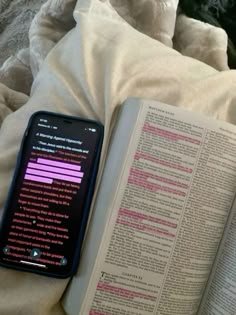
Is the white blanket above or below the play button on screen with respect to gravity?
above

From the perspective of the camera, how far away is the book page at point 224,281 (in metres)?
0.45

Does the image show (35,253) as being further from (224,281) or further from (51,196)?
(224,281)

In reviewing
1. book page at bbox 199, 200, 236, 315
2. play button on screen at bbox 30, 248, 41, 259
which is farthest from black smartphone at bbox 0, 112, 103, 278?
book page at bbox 199, 200, 236, 315

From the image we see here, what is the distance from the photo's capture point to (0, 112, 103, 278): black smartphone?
0.43 m

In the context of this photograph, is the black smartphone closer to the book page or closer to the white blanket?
the white blanket

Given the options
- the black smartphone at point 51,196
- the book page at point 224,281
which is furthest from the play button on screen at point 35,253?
the book page at point 224,281

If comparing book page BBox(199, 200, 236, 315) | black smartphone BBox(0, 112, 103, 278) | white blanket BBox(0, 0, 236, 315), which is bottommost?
book page BBox(199, 200, 236, 315)

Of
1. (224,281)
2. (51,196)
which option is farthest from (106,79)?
(224,281)

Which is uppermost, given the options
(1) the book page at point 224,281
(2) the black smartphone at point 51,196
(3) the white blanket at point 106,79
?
(3) the white blanket at point 106,79

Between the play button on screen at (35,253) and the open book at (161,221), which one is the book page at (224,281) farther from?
the play button on screen at (35,253)

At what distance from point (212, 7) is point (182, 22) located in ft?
0.24

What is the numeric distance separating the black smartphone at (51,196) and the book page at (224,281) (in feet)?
0.49

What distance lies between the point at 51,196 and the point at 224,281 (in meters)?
0.20

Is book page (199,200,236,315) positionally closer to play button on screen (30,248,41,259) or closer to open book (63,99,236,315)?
open book (63,99,236,315)
